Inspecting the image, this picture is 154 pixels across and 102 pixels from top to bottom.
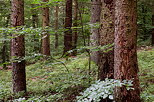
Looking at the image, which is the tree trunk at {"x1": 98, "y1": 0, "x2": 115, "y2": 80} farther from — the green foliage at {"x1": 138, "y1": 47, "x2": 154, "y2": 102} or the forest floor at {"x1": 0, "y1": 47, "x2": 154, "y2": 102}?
the green foliage at {"x1": 138, "y1": 47, "x2": 154, "y2": 102}

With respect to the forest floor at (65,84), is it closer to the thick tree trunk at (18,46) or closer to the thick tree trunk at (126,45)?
the thick tree trunk at (18,46)

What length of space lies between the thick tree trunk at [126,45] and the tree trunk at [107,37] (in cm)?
90

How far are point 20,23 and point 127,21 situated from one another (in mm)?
3936

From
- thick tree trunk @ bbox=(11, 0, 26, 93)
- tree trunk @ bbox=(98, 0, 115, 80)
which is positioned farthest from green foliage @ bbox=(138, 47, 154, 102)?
thick tree trunk @ bbox=(11, 0, 26, 93)

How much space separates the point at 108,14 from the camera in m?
3.76

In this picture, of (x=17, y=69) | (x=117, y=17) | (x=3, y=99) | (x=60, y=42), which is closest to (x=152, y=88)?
(x=117, y=17)

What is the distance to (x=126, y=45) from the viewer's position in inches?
106

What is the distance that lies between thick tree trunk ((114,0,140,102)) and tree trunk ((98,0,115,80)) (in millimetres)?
905

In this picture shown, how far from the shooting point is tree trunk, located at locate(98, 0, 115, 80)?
3.71 metres

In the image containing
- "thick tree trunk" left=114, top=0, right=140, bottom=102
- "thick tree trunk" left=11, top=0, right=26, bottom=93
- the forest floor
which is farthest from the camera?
"thick tree trunk" left=11, top=0, right=26, bottom=93

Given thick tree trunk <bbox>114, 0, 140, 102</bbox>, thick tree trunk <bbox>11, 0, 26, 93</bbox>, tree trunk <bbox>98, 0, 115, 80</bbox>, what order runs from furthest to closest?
thick tree trunk <bbox>11, 0, 26, 93</bbox> < tree trunk <bbox>98, 0, 115, 80</bbox> < thick tree trunk <bbox>114, 0, 140, 102</bbox>

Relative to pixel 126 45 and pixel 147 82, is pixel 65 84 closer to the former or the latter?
pixel 126 45

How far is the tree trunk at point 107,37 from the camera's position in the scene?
3.71 m

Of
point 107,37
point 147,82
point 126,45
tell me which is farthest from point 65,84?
point 147,82
